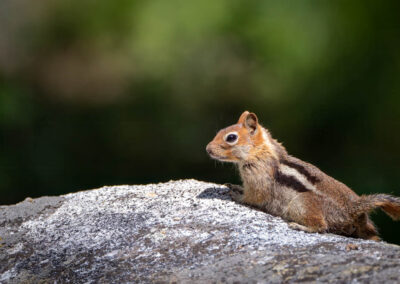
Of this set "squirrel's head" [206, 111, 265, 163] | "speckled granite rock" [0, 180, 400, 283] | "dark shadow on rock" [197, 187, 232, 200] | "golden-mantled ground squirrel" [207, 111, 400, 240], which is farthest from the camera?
"squirrel's head" [206, 111, 265, 163]

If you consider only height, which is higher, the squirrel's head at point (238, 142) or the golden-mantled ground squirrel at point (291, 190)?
the squirrel's head at point (238, 142)

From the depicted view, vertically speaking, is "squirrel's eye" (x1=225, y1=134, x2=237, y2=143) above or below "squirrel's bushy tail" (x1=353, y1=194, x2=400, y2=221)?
above

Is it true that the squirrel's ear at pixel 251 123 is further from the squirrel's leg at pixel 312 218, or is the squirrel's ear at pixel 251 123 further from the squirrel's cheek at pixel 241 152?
the squirrel's leg at pixel 312 218

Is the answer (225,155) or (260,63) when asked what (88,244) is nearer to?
(225,155)

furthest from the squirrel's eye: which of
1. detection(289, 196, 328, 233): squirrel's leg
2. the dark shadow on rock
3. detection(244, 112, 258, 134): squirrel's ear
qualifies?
detection(289, 196, 328, 233): squirrel's leg

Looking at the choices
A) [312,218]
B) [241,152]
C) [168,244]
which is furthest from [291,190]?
[168,244]

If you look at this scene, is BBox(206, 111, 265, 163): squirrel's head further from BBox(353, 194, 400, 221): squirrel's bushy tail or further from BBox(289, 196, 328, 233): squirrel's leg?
BBox(353, 194, 400, 221): squirrel's bushy tail

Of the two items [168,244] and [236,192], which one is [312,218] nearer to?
[236,192]

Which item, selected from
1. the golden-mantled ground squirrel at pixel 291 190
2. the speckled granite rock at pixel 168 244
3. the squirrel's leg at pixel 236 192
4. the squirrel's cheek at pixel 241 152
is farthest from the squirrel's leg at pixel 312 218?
the squirrel's cheek at pixel 241 152
